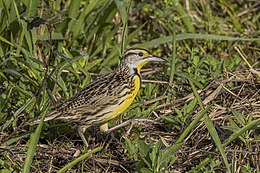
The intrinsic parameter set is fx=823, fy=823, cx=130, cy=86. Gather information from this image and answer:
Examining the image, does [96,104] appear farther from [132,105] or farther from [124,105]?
[132,105]

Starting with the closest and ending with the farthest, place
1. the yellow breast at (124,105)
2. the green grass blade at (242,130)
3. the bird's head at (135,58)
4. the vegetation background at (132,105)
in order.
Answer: the green grass blade at (242,130)
the vegetation background at (132,105)
the yellow breast at (124,105)
the bird's head at (135,58)

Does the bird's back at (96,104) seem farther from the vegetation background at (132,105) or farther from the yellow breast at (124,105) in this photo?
the vegetation background at (132,105)

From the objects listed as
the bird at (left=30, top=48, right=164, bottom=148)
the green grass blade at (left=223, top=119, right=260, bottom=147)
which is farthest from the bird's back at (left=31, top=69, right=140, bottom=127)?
the green grass blade at (left=223, top=119, right=260, bottom=147)

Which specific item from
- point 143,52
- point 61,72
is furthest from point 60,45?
point 143,52

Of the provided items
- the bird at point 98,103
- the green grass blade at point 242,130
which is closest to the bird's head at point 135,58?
the bird at point 98,103

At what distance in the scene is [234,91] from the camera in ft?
20.3

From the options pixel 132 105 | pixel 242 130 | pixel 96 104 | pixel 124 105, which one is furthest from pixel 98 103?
pixel 242 130

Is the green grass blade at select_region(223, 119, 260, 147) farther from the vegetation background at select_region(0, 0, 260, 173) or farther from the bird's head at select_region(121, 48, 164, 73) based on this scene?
the bird's head at select_region(121, 48, 164, 73)

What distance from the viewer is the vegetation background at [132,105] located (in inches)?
206

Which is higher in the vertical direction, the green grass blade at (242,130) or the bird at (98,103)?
the bird at (98,103)

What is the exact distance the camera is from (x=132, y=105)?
5941 mm

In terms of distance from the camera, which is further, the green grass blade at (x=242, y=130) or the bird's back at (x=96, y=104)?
the bird's back at (x=96, y=104)

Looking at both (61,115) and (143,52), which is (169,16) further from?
(61,115)

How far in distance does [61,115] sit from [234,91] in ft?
4.61
